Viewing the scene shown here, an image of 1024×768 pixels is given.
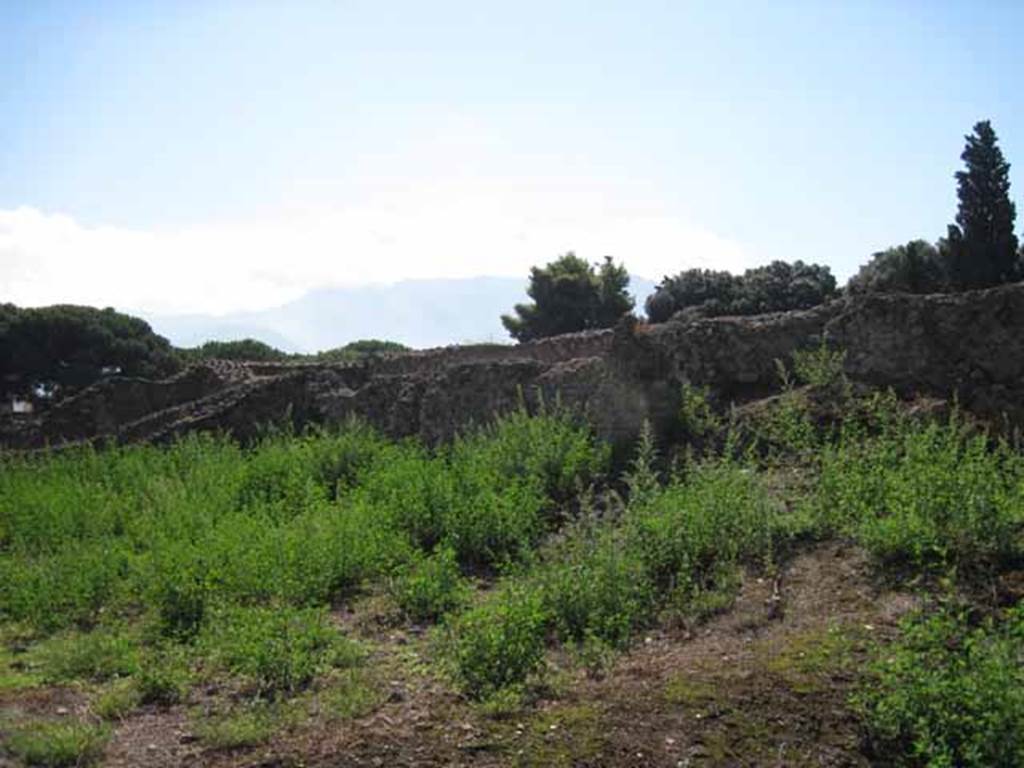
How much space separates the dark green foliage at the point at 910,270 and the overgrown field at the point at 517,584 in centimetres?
1964

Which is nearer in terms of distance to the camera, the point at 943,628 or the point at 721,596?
the point at 943,628

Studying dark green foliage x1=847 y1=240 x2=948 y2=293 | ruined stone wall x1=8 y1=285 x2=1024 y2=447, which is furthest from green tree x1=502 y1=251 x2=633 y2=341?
ruined stone wall x1=8 y1=285 x2=1024 y2=447

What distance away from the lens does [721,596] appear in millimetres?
5840

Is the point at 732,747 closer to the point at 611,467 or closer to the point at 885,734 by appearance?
the point at 885,734

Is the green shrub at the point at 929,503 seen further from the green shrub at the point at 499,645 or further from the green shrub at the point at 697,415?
the green shrub at the point at 697,415

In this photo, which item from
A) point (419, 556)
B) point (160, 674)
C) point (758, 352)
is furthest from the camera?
point (758, 352)

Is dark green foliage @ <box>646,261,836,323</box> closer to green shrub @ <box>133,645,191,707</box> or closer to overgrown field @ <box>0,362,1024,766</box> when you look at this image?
overgrown field @ <box>0,362,1024,766</box>

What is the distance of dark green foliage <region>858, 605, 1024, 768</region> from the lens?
3.91 metres

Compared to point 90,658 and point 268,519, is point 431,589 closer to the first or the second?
point 90,658

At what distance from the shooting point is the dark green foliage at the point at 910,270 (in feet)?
89.8

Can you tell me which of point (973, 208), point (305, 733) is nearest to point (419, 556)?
point (305, 733)

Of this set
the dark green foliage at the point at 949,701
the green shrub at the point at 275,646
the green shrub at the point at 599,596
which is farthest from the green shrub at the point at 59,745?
the dark green foliage at the point at 949,701

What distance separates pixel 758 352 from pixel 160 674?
6090 mm

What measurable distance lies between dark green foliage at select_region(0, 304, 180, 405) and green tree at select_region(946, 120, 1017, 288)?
23.3 metres
